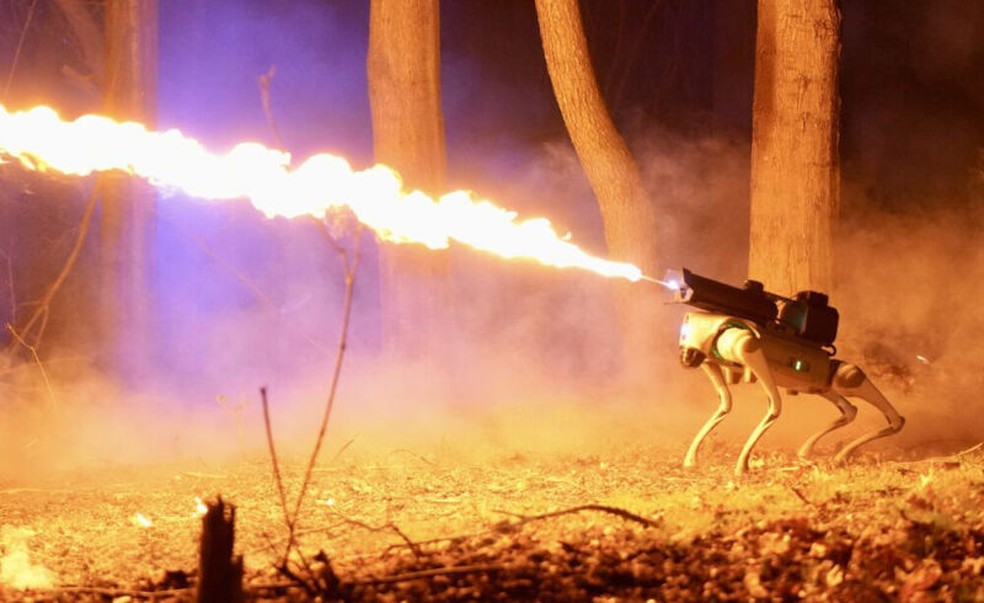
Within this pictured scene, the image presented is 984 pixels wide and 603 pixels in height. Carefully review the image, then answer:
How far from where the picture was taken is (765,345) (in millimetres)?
9680

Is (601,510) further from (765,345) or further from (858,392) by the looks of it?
(858,392)

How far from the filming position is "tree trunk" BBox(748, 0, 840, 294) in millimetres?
13547

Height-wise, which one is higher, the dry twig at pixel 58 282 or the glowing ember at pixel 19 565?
the dry twig at pixel 58 282

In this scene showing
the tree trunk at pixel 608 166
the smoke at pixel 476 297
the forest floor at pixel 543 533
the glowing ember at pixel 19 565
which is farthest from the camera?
the tree trunk at pixel 608 166

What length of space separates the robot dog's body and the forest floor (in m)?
0.61

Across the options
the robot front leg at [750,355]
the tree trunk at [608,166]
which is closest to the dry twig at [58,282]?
the tree trunk at [608,166]

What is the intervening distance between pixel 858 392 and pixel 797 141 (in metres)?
4.37

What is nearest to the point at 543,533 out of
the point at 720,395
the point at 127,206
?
the point at 720,395

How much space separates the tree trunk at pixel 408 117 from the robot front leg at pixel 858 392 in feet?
21.4

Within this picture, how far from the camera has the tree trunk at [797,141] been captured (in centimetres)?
1355

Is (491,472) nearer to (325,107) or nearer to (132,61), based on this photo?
(132,61)

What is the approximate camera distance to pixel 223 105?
23047mm

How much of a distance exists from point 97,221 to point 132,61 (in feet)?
16.8

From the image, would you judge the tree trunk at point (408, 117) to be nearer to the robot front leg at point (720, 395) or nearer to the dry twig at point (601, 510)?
the robot front leg at point (720, 395)
